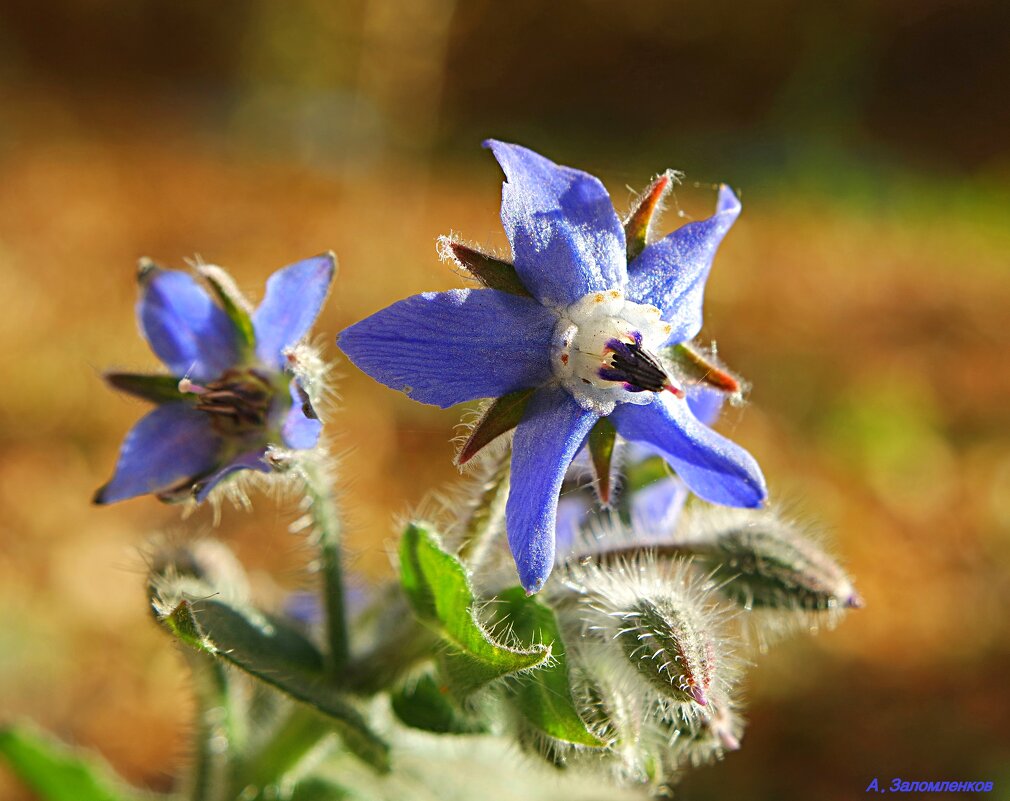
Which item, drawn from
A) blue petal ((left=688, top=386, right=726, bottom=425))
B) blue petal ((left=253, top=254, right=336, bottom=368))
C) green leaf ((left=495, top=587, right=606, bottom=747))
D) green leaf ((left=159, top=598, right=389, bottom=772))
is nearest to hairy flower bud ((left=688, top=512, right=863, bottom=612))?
blue petal ((left=688, top=386, right=726, bottom=425))

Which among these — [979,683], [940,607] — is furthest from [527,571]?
[940,607]

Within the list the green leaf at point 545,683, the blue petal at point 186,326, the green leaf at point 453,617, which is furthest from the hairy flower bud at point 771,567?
the blue petal at point 186,326

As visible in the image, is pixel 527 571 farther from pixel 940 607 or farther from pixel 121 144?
pixel 121 144

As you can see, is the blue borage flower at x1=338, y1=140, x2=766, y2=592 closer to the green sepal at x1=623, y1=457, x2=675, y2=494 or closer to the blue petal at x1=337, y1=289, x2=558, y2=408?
the blue petal at x1=337, y1=289, x2=558, y2=408

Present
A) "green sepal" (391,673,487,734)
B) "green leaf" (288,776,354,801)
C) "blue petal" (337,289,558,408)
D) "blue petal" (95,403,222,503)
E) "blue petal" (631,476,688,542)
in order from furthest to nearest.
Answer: "green leaf" (288,776,354,801) < "blue petal" (631,476,688,542) < "green sepal" (391,673,487,734) < "blue petal" (95,403,222,503) < "blue petal" (337,289,558,408)

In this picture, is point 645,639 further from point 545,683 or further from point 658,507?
point 658,507

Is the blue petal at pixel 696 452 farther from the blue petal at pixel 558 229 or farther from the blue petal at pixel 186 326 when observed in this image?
the blue petal at pixel 186 326
